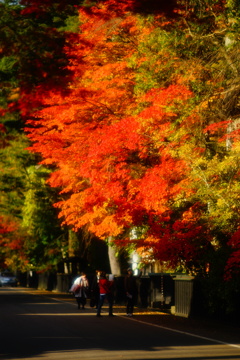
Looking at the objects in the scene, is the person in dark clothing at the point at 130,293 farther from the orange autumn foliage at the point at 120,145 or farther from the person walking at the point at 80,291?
the person walking at the point at 80,291

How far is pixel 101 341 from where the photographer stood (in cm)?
1750

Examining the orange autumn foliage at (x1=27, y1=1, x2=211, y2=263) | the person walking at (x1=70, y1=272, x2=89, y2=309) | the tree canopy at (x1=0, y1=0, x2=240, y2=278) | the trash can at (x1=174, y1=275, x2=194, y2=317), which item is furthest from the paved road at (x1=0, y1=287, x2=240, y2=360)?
the person walking at (x1=70, y1=272, x2=89, y2=309)

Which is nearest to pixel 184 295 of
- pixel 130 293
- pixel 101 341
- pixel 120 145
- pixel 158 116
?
pixel 130 293

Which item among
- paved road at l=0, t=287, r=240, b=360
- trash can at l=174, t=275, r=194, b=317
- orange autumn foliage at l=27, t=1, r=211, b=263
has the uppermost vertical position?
orange autumn foliage at l=27, t=1, r=211, b=263

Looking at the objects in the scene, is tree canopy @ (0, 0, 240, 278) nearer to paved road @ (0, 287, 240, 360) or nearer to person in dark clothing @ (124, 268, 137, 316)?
person in dark clothing @ (124, 268, 137, 316)

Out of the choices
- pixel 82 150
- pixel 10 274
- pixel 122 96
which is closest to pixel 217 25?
pixel 122 96

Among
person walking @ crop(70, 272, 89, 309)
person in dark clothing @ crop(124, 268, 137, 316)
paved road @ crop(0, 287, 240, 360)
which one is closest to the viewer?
paved road @ crop(0, 287, 240, 360)

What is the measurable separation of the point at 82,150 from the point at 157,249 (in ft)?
25.3

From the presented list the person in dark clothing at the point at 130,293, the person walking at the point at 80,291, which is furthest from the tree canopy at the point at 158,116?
the person walking at the point at 80,291

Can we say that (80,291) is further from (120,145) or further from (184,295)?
(120,145)

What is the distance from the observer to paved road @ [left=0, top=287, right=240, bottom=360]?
14695 mm

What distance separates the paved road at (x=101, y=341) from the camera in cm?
1470

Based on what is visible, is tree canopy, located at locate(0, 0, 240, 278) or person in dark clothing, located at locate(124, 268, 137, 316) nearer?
tree canopy, located at locate(0, 0, 240, 278)

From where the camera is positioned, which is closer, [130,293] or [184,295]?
[184,295]
